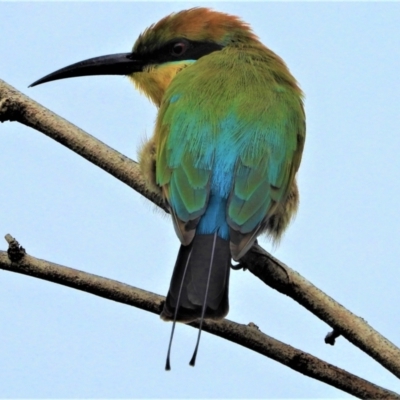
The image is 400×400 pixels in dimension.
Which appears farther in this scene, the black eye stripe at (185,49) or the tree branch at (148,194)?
the black eye stripe at (185,49)

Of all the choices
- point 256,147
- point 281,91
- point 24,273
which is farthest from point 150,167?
point 24,273

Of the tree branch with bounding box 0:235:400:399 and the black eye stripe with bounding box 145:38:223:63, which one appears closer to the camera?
the tree branch with bounding box 0:235:400:399

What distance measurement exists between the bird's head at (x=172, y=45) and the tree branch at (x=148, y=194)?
0.98 m

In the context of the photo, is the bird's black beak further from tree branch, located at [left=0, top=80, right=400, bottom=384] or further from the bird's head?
tree branch, located at [left=0, top=80, right=400, bottom=384]

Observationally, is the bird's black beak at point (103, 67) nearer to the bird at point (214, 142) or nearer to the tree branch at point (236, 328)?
the bird at point (214, 142)

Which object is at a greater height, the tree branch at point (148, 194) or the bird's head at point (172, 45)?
the bird's head at point (172, 45)

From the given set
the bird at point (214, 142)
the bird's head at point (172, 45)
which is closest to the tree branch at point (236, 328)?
the bird at point (214, 142)

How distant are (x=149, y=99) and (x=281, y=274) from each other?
60.1 inches

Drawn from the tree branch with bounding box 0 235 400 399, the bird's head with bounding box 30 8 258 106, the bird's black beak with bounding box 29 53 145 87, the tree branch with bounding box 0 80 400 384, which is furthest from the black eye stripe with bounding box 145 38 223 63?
the tree branch with bounding box 0 235 400 399

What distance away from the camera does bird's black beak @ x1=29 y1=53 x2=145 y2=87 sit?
4.05 m

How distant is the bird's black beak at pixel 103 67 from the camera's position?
13.3 ft

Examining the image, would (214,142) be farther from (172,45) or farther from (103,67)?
(103,67)

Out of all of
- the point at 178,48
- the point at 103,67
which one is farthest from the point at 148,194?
the point at 103,67

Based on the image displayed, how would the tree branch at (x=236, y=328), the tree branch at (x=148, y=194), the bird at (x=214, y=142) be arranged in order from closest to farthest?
the tree branch at (x=236, y=328)
the tree branch at (x=148, y=194)
the bird at (x=214, y=142)
